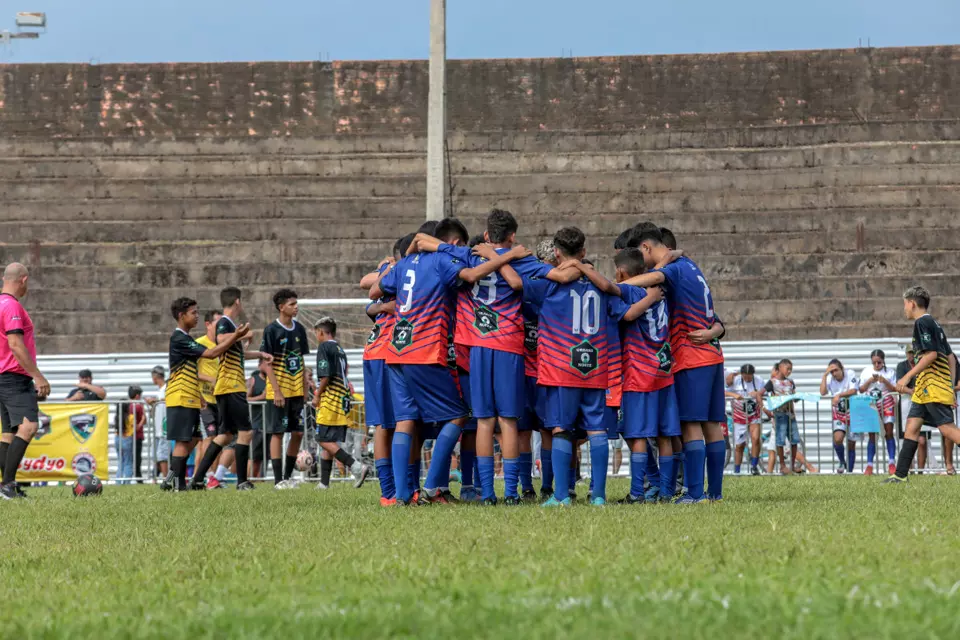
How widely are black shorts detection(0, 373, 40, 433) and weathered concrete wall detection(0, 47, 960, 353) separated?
12.9 meters

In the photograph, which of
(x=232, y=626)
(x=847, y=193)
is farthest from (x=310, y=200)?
(x=232, y=626)

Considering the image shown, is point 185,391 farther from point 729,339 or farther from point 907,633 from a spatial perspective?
point 729,339

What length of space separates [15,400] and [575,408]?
593 centimetres

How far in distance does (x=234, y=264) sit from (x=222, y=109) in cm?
700

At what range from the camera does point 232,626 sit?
12.5 ft

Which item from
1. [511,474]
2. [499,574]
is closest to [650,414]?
[511,474]

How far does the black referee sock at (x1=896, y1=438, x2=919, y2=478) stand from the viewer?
13.2 metres

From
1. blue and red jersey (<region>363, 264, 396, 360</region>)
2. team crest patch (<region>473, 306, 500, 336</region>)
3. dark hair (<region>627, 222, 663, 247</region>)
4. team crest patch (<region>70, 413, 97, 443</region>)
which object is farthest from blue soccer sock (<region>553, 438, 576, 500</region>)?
team crest patch (<region>70, 413, 97, 443</region>)

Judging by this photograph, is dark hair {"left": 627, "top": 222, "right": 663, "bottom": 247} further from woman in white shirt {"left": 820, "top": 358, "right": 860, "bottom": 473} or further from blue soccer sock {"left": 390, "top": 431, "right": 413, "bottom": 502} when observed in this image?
woman in white shirt {"left": 820, "top": 358, "right": 860, "bottom": 473}

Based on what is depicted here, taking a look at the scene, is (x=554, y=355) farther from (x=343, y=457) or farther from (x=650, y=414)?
(x=343, y=457)

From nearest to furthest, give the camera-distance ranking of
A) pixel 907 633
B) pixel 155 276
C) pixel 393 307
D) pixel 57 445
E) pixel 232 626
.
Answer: pixel 907 633, pixel 232 626, pixel 393 307, pixel 57 445, pixel 155 276

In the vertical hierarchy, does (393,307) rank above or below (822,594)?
above

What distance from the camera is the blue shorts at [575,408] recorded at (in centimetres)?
897

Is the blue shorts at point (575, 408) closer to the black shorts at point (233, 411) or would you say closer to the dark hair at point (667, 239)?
the dark hair at point (667, 239)
